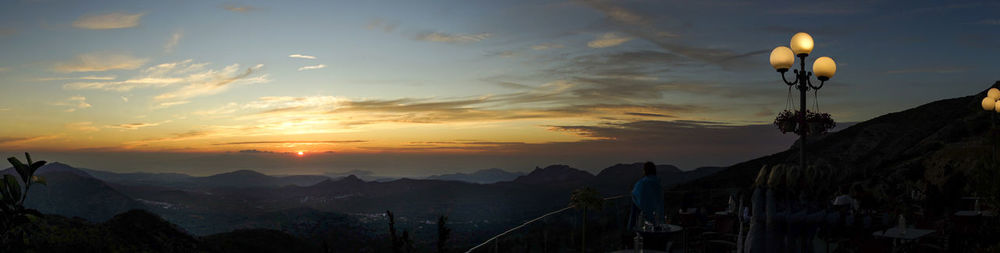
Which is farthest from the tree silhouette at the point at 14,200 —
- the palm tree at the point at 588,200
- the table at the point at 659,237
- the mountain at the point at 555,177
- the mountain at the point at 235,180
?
the mountain at the point at 235,180

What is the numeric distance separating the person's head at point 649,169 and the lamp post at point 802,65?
266 centimetres

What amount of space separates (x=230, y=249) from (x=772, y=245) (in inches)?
2843

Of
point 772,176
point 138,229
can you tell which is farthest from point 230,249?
point 772,176

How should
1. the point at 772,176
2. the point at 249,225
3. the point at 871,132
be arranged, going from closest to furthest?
the point at 772,176 → the point at 871,132 → the point at 249,225

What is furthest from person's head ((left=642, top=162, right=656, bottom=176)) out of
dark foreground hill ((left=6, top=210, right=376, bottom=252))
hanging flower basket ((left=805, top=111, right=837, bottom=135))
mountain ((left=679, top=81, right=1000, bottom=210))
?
dark foreground hill ((left=6, top=210, right=376, bottom=252))

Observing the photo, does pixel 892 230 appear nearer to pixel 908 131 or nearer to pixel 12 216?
pixel 12 216

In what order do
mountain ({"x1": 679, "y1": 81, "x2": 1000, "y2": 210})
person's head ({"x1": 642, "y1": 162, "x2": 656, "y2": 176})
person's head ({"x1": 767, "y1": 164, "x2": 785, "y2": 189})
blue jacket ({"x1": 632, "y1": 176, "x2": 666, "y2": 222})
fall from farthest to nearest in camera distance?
mountain ({"x1": 679, "y1": 81, "x2": 1000, "y2": 210}) → person's head ({"x1": 642, "y1": 162, "x2": 656, "y2": 176}) → blue jacket ({"x1": 632, "y1": 176, "x2": 666, "y2": 222}) → person's head ({"x1": 767, "y1": 164, "x2": 785, "y2": 189})

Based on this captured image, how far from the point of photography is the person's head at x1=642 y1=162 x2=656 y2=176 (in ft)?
26.9

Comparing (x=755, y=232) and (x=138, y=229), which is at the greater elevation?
(x=755, y=232)

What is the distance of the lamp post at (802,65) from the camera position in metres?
9.02

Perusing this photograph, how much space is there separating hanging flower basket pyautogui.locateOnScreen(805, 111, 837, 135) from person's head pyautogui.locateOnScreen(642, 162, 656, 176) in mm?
2938

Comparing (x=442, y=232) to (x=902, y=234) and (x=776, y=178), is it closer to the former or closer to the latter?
(x=776, y=178)

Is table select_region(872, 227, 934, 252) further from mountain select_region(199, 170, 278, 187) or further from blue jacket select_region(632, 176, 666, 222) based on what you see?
mountain select_region(199, 170, 278, 187)

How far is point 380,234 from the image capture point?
94938mm
